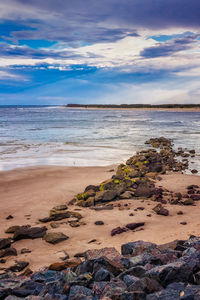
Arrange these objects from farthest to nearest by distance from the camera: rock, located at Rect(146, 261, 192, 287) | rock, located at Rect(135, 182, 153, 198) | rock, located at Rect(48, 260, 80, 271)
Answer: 1. rock, located at Rect(135, 182, 153, 198)
2. rock, located at Rect(48, 260, 80, 271)
3. rock, located at Rect(146, 261, 192, 287)

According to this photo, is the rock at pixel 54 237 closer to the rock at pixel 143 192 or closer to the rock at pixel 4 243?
the rock at pixel 4 243

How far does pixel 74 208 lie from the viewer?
10.2 metres

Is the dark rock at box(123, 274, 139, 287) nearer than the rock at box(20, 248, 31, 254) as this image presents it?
Yes

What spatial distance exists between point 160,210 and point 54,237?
11.9 feet

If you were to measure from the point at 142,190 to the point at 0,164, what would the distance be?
11038mm

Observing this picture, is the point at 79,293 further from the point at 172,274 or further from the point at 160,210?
the point at 160,210

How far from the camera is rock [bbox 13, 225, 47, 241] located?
7.75 meters

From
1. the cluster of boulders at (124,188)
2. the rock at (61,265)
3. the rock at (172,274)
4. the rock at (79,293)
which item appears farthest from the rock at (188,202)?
the rock at (79,293)

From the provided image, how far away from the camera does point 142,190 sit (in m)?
11.2

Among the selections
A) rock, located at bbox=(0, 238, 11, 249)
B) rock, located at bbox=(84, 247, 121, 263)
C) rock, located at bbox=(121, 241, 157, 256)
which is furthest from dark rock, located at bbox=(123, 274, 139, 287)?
rock, located at bbox=(0, 238, 11, 249)

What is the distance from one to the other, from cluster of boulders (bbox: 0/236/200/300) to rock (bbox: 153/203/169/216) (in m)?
3.42

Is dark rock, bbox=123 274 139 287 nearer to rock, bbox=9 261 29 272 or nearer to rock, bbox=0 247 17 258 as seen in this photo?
rock, bbox=9 261 29 272

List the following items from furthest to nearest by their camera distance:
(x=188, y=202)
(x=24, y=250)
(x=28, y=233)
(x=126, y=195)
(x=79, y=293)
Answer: (x=126, y=195) < (x=188, y=202) < (x=28, y=233) < (x=24, y=250) < (x=79, y=293)

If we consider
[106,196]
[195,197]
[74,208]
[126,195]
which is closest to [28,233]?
[74,208]
